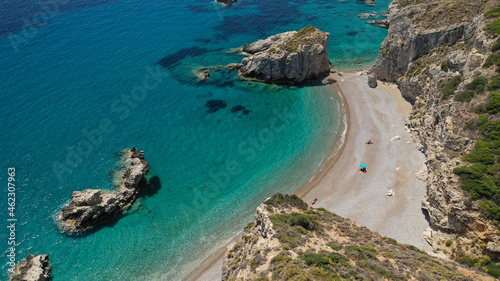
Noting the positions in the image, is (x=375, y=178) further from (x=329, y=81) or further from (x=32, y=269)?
(x=32, y=269)

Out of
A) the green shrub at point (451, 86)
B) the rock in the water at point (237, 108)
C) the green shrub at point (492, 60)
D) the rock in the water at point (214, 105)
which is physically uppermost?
the green shrub at point (492, 60)

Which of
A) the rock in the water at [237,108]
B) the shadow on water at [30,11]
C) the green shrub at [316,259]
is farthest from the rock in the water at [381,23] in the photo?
the shadow on water at [30,11]

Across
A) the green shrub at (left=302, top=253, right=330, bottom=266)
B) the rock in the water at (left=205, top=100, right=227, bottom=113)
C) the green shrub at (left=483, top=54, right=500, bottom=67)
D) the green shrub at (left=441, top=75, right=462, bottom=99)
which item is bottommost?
the rock in the water at (left=205, top=100, right=227, bottom=113)

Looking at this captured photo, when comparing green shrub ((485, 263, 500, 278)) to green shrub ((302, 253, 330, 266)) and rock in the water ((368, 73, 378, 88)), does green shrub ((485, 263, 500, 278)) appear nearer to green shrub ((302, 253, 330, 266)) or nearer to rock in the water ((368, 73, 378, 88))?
green shrub ((302, 253, 330, 266))

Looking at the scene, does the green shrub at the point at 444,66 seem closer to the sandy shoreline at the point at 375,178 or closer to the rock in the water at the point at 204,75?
the sandy shoreline at the point at 375,178

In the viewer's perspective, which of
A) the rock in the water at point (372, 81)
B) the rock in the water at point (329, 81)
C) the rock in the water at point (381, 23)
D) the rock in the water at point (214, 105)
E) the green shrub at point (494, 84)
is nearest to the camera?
the green shrub at point (494, 84)

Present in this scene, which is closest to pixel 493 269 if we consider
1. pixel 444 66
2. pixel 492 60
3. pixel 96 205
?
pixel 492 60

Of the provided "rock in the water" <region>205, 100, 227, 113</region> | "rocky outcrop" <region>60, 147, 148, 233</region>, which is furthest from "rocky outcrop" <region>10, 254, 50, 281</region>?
"rock in the water" <region>205, 100, 227, 113</region>

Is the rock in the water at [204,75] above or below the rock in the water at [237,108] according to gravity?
above
